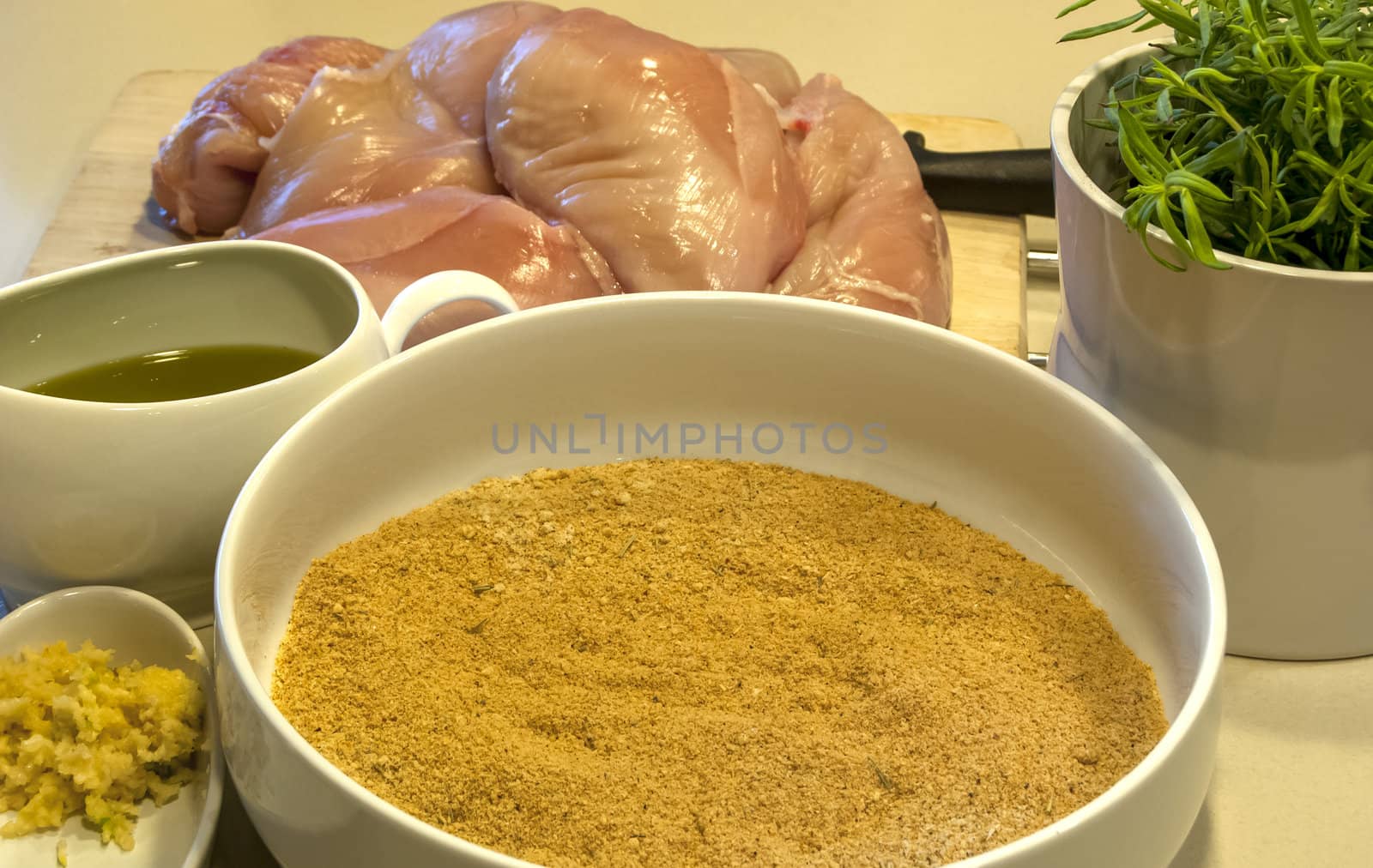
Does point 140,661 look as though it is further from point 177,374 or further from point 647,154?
point 647,154

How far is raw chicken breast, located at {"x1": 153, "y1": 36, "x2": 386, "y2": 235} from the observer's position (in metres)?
1.16

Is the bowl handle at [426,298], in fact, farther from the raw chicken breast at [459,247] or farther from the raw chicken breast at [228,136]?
the raw chicken breast at [228,136]

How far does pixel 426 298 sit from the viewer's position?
2.51 feet

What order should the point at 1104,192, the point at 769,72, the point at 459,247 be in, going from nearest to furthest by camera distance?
1. the point at 1104,192
2. the point at 459,247
3. the point at 769,72

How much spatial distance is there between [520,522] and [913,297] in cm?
47

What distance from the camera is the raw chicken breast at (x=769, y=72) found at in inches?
49.1

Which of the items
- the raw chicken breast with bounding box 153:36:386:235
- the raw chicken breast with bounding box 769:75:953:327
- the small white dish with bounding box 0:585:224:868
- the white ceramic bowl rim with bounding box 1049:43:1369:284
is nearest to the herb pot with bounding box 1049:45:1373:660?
the white ceramic bowl rim with bounding box 1049:43:1369:284

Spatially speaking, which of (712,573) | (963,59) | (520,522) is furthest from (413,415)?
(963,59)

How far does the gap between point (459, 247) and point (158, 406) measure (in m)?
0.42

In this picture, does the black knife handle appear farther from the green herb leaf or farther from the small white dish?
the small white dish

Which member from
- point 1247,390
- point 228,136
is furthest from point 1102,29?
point 228,136

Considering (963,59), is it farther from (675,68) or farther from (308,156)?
(308,156)

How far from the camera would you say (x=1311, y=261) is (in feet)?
1.96

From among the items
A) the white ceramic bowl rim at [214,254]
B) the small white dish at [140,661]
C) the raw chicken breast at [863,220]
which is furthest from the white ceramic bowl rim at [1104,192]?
the small white dish at [140,661]
